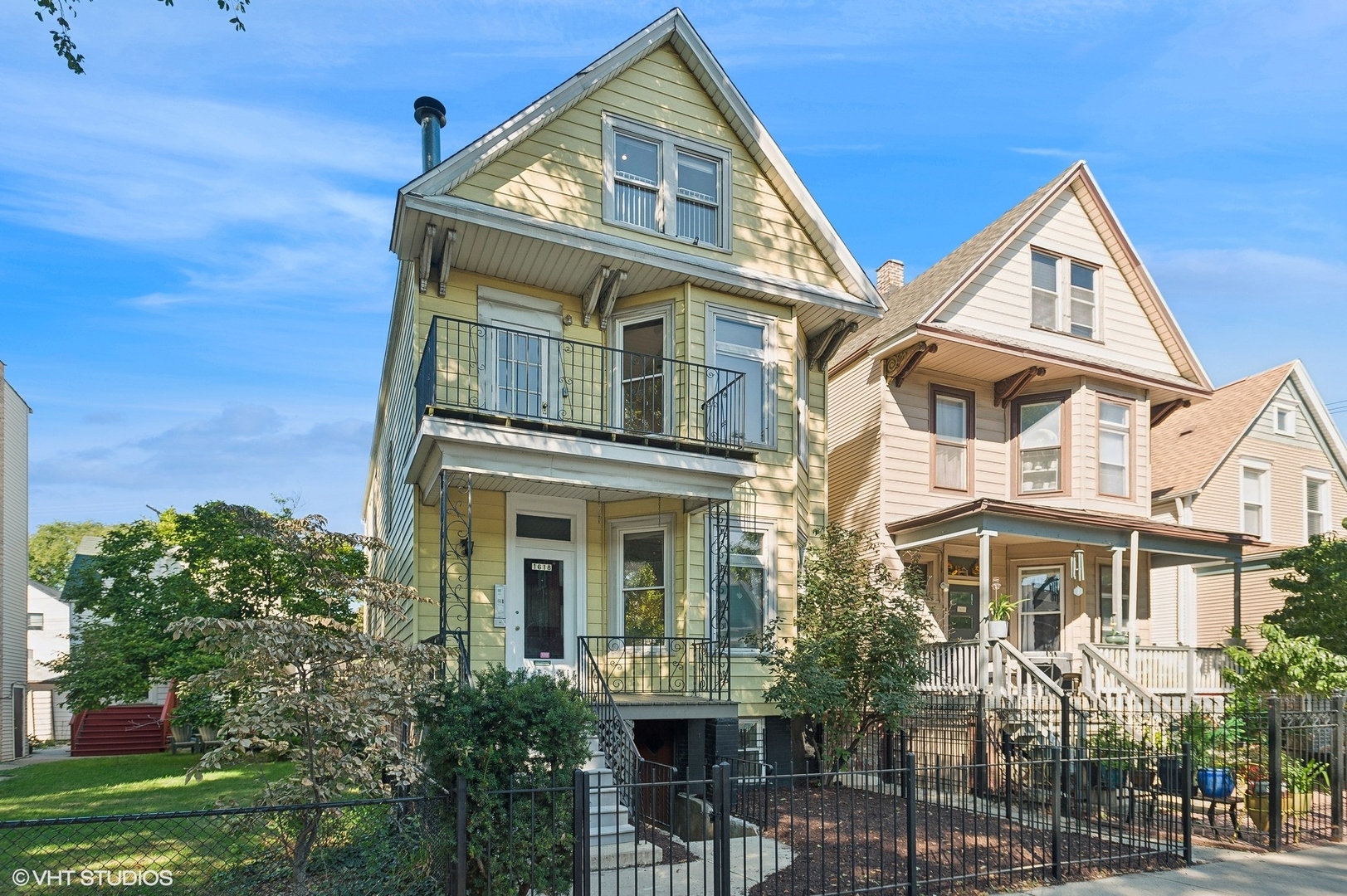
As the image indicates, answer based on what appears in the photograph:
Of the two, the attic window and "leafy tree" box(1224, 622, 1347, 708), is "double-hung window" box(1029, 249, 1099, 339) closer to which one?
the attic window

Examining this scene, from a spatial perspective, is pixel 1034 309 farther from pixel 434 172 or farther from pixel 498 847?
pixel 498 847

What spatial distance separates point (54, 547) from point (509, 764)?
76089 millimetres

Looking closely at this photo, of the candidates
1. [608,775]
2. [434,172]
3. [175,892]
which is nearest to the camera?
[175,892]

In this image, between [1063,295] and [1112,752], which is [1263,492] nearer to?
[1063,295]

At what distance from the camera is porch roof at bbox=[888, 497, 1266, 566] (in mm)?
16562

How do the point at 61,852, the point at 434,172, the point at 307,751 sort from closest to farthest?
the point at 307,751 → the point at 61,852 → the point at 434,172

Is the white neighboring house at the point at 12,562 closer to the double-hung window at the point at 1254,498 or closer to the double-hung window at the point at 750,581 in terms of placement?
the double-hung window at the point at 750,581

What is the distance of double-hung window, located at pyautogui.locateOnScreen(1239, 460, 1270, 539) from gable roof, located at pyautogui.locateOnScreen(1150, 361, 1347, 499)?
98 centimetres

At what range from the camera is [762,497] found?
1498 cm

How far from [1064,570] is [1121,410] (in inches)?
140

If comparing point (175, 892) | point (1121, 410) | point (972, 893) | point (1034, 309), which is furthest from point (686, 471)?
point (1121, 410)

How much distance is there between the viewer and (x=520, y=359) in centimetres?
1402

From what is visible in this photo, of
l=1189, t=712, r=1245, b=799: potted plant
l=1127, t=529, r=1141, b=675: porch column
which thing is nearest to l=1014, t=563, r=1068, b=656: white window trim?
l=1127, t=529, r=1141, b=675: porch column

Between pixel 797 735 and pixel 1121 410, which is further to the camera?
pixel 1121 410
